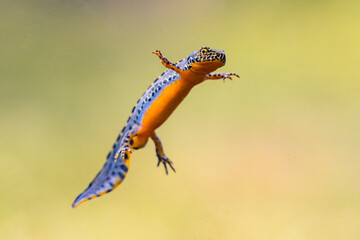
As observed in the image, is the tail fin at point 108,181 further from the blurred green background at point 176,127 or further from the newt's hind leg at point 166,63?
A: the newt's hind leg at point 166,63

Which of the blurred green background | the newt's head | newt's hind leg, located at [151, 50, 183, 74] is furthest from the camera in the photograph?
the blurred green background

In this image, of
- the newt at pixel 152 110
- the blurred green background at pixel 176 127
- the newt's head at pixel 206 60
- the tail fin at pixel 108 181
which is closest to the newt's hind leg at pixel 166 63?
the newt at pixel 152 110

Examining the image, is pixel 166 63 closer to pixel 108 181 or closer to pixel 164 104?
pixel 164 104

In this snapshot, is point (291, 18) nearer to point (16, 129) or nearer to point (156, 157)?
point (156, 157)

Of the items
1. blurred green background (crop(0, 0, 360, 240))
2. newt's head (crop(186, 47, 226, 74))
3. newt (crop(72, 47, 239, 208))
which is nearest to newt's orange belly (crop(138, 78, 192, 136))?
newt (crop(72, 47, 239, 208))

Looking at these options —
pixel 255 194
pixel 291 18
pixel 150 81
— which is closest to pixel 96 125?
pixel 150 81

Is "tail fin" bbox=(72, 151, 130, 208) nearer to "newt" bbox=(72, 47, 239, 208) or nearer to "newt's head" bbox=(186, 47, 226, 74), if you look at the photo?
"newt" bbox=(72, 47, 239, 208)
